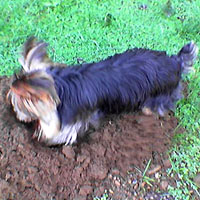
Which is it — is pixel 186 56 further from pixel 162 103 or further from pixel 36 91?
pixel 36 91

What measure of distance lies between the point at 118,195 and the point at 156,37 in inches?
76.6

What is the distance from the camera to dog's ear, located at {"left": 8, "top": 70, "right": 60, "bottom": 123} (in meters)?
1.79

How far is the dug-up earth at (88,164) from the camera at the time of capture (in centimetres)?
237

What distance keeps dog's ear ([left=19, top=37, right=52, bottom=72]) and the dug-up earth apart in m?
0.60

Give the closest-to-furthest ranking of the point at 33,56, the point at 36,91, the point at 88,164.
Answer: the point at 36,91
the point at 33,56
the point at 88,164

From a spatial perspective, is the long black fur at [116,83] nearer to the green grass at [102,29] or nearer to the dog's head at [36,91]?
the dog's head at [36,91]

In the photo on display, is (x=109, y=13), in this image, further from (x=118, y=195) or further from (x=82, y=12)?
(x=118, y=195)

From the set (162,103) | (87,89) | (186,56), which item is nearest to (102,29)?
(186,56)

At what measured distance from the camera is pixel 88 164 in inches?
98.3

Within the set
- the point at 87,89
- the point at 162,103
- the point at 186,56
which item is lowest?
the point at 162,103

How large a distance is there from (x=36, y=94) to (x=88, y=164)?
96 centimetres

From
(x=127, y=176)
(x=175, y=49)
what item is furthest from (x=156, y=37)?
(x=127, y=176)

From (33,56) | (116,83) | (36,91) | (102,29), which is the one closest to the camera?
(36,91)

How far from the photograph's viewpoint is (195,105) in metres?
3.03
